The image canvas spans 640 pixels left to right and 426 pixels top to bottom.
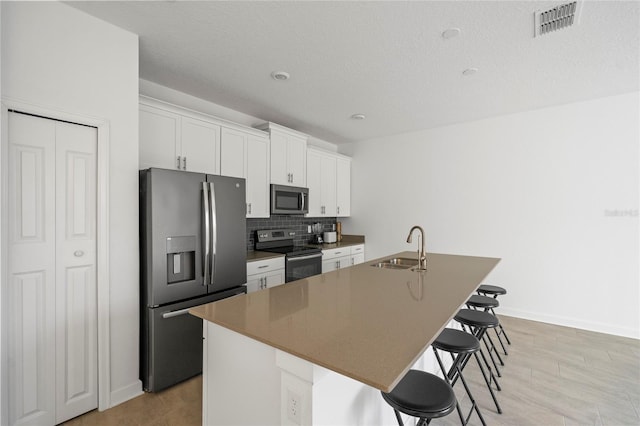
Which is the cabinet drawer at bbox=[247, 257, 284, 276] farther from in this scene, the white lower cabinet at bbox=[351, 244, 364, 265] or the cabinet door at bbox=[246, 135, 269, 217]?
the white lower cabinet at bbox=[351, 244, 364, 265]

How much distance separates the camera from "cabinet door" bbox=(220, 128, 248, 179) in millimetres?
3277

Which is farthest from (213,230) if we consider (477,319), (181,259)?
(477,319)

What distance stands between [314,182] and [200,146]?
1923mm

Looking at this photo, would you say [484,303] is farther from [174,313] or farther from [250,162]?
[250,162]

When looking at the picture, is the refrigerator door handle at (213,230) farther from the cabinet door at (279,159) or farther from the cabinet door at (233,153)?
the cabinet door at (279,159)

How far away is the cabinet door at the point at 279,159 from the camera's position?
3.86m

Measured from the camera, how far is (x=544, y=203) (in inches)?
147

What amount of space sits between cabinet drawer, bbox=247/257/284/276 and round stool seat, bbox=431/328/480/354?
1.99 m

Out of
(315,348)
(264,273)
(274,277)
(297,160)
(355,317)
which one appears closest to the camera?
(315,348)

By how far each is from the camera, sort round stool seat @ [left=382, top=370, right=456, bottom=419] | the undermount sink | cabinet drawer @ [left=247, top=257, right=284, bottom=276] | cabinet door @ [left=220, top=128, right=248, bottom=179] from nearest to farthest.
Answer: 1. round stool seat @ [left=382, top=370, right=456, bottom=419]
2. the undermount sink
3. cabinet drawer @ [left=247, top=257, right=284, bottom=276]
4. cabinet door @ [left=220, top=128, right=248, bottom=179]

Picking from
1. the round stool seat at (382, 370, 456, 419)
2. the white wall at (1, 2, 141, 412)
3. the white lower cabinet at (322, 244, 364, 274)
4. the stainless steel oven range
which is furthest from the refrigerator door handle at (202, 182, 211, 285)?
the white lower cabinet at (322, 244, 364, 274)

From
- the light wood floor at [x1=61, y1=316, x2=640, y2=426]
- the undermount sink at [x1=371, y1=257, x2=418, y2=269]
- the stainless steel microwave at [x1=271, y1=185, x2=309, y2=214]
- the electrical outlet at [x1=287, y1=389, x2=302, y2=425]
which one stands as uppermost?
the stainless steel microwave at [x1=271, y1=185, x2=309, y2=214]

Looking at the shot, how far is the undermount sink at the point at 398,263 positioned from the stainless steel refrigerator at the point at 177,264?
1.47 m

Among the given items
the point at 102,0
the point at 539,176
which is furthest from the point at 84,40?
the point at 539,176
